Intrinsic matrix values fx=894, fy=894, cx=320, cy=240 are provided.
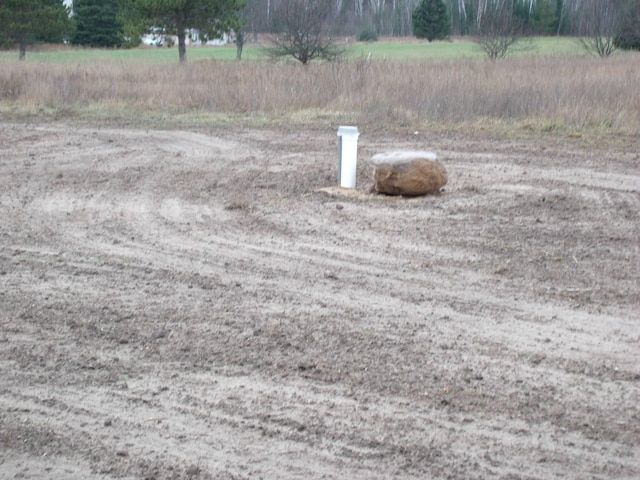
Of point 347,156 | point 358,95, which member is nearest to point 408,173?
point 347,156

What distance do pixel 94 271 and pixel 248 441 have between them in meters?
3.17

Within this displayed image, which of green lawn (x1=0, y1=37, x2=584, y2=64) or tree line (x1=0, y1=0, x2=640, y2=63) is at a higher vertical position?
tree line (x1=0, y1=0, x2=640, y2=63)

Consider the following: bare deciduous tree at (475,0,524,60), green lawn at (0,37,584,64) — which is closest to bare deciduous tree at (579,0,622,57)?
green lawn at (0,37,584,64)

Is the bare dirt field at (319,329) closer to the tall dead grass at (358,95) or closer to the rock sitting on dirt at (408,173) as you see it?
the rock sitting on dirt at (408,173)

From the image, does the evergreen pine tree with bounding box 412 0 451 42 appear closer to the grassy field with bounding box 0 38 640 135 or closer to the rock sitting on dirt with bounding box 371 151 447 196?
the grassy field with bounding box 0 38 640 135

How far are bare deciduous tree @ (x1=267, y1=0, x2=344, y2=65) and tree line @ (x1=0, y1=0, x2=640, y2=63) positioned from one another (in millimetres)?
43

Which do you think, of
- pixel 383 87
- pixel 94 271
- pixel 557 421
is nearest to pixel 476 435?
pixel 557 421

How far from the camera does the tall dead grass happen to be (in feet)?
51.2

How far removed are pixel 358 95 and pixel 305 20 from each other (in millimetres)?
16076

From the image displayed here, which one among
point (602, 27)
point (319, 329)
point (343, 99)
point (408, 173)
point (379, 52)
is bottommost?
point (319, 329)

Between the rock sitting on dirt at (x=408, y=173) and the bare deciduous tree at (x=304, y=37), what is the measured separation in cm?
2243

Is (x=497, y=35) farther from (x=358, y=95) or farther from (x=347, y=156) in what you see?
(x=347, y=156)

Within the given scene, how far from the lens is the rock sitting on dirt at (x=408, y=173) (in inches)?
369

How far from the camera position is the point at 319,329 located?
18.4 ft
